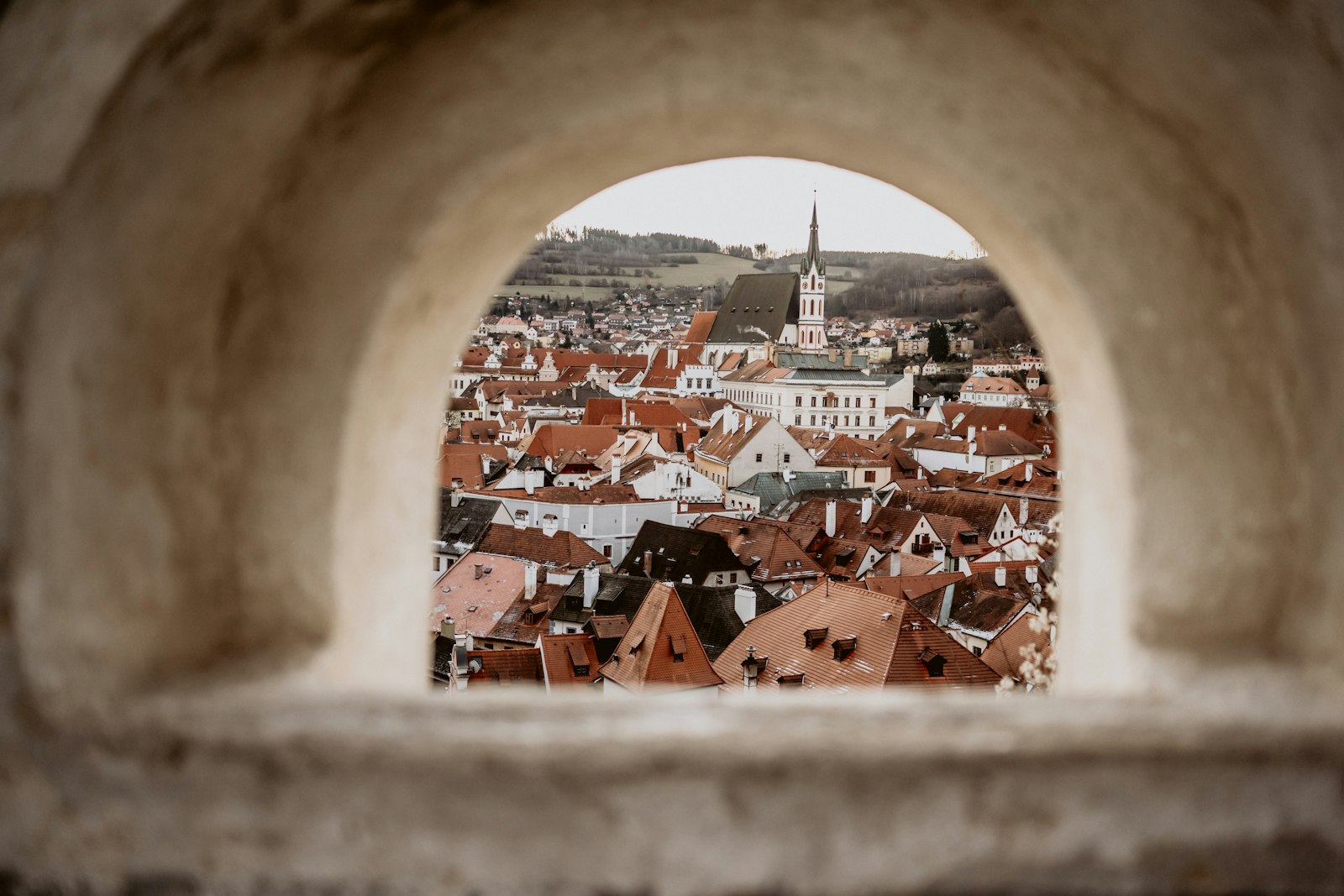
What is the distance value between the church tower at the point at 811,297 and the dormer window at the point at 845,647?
7957 centimetres

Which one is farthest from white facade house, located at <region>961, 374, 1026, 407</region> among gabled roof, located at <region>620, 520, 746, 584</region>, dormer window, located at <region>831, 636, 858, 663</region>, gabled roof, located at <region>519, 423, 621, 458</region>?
dormer window, located at <region>831, 636, 858, 663</region>

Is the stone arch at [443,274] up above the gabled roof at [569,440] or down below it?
above

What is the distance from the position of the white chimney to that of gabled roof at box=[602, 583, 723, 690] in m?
5.77

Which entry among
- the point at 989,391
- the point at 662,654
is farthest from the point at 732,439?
the point at 662,654

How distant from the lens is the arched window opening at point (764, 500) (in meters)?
20.6

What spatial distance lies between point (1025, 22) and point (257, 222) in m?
1.20

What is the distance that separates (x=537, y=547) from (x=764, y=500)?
628 inches

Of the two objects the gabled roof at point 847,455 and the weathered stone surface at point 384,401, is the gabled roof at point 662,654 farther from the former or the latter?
the gabled roof at point 847,455

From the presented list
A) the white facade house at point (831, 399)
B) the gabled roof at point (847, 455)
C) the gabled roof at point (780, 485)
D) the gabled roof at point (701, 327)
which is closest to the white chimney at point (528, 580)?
the gabled roof at point (780, 485)

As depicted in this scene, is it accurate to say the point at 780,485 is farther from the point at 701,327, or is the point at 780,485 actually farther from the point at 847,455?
the point at 701,327

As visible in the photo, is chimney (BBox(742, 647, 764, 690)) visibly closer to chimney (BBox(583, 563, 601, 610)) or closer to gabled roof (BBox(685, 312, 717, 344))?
chimney (BBox(583, 563, 601, 610))

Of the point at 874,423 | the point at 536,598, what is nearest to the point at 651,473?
the point at 536,598

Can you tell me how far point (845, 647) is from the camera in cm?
2059

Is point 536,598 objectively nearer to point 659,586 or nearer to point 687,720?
point 659,586
